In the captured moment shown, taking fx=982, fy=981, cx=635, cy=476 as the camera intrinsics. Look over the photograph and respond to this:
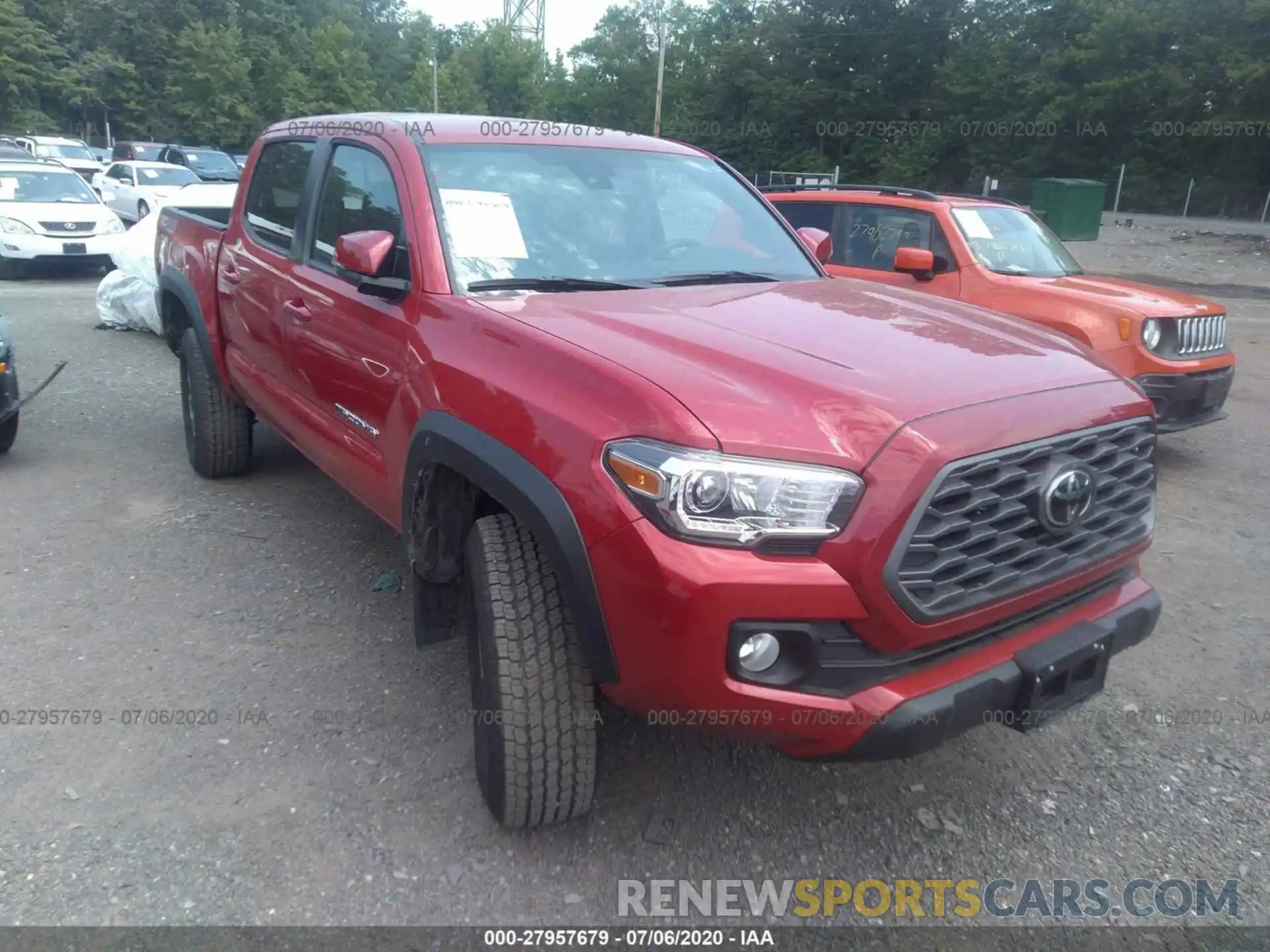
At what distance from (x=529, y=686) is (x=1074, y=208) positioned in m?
27.1

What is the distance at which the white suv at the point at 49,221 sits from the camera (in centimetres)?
1307

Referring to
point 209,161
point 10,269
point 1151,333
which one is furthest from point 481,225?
point 209,161

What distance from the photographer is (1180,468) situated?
643cm

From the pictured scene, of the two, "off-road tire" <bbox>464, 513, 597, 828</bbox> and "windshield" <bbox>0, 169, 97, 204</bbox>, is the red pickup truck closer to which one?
"off-road tire" <bbox>464, 513, 597, 828</bbox>

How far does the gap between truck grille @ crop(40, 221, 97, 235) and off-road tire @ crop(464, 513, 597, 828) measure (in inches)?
527

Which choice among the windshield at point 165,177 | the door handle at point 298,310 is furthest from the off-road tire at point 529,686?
the windshield at point 165,177

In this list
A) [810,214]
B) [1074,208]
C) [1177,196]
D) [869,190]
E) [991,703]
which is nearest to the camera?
[991,703]

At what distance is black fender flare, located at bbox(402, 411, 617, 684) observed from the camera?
2264mm

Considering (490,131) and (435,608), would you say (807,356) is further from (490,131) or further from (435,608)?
(490,131)

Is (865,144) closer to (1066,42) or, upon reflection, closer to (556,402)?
(1066,42)

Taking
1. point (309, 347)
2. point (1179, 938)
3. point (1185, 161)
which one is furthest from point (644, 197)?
point (1185, 161)

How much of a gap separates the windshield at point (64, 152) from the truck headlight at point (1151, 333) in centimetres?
2693

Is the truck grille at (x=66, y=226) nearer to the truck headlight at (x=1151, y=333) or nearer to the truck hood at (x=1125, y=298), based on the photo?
the truck hood at (x=1125, y=298)

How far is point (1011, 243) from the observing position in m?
7.25
